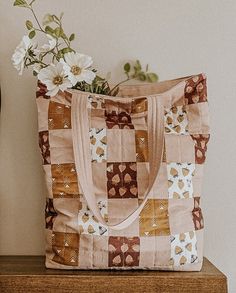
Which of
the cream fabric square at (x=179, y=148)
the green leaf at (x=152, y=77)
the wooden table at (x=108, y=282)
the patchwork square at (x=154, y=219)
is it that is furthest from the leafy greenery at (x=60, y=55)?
the wooden table at (x=108, y=282)

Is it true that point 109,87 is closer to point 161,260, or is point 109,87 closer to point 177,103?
point 177,103

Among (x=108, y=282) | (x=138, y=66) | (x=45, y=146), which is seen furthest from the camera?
(x=138, y=66)

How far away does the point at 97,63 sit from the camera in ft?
4.31

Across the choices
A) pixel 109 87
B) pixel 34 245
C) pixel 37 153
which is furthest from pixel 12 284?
pixel 109 87

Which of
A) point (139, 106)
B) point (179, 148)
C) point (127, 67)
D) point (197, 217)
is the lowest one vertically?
point (197, 217)

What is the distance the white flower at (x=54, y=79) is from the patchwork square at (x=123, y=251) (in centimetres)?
37

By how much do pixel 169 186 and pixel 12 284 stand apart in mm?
419

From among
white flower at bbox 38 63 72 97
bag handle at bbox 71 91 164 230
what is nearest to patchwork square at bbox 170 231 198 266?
bag handle at bbox 71 91 164 230

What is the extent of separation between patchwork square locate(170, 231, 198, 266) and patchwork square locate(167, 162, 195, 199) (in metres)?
0.09

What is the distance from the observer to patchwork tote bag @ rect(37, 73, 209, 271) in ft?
3.52

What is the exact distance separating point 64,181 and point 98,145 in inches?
4.6

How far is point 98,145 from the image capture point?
1114 millimetres

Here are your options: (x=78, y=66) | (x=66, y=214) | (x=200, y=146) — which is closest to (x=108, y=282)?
(x=66, y=214)

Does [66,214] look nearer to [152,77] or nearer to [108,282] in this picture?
[108,282]
